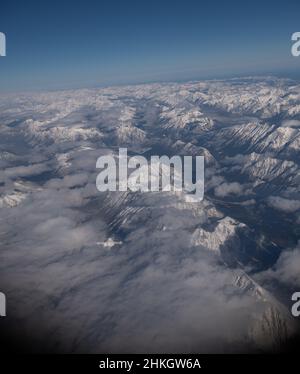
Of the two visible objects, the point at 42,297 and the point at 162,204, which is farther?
the point at 162,204

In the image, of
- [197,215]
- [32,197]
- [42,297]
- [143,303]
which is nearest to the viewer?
[143,303]

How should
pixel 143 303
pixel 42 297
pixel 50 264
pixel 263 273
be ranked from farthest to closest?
1. pixel 263 273
2. pixel 50 264
3. pixel 42 297
4. pixel 143 303

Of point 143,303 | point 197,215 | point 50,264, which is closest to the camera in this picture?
point 143,303

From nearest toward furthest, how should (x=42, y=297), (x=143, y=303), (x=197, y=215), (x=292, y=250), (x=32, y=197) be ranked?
1. (x=143, y=303)
2. (x=42, y=297)
3. (x=292, y=250)
4. (x=197, y=215)
5. (x=32, y=197)

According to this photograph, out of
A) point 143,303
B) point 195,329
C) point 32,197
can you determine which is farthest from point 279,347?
point 32,197

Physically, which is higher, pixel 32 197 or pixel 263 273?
pixel 32 197

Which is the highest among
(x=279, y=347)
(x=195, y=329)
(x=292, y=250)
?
(x=195, y=329)

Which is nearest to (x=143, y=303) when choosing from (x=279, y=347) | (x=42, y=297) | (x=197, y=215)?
(x=42, y=297)
